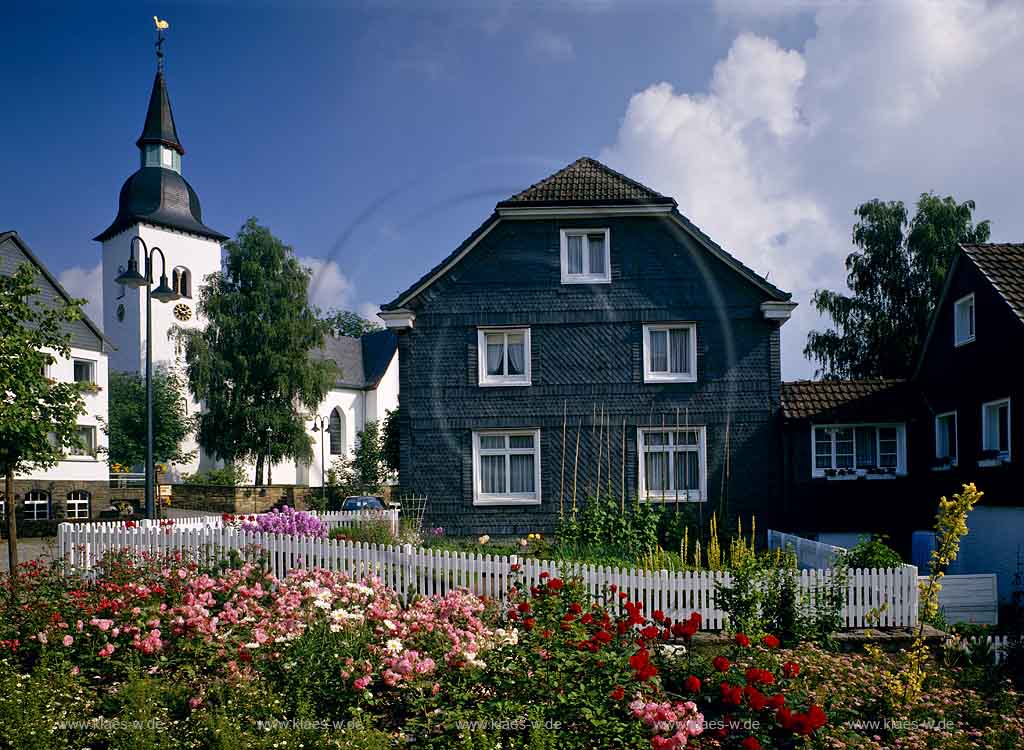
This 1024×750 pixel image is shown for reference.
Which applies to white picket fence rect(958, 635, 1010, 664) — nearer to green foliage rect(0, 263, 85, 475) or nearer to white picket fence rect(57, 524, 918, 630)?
white picket fence rect(57, 524, 918, 630)

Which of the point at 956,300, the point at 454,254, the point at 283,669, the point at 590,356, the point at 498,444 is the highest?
the point at 454,254

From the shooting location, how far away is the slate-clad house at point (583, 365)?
19.6 meters

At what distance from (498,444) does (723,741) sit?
14.0 metres

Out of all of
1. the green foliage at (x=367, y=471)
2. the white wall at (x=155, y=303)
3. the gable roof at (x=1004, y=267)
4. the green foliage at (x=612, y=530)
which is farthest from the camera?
the white wall at (x=155, y=303)

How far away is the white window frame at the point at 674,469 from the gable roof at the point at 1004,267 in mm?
6845

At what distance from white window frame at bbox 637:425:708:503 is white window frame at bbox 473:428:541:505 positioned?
7.88 ft

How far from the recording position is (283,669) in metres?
6.83

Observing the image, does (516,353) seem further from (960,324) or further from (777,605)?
(777,605)

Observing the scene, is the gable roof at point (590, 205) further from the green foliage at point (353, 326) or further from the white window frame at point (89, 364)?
the green foliage at point (353, 326)

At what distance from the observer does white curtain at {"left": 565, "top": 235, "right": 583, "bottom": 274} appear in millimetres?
20109

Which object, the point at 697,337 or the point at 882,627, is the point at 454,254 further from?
the point at 882,627

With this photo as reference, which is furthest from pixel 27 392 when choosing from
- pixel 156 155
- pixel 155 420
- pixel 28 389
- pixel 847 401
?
pixel 156 155

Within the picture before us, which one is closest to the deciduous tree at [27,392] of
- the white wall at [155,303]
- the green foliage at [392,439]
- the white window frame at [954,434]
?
the green foliage at [392,439]

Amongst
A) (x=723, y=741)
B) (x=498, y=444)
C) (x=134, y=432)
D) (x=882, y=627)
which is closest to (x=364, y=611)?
(x=723, y=741)
